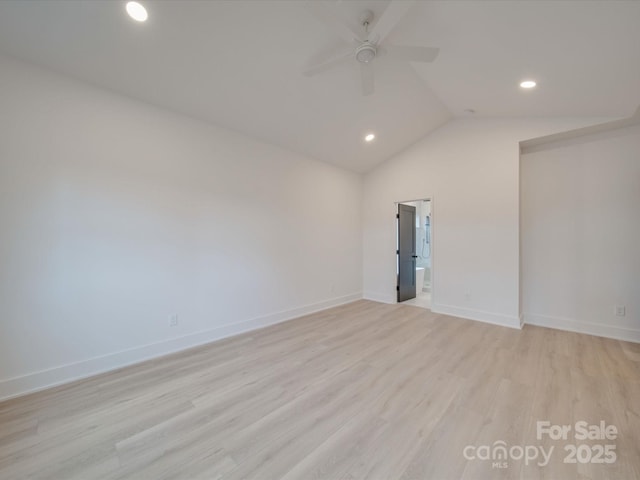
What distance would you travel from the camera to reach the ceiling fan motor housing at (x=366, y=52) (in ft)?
6.99

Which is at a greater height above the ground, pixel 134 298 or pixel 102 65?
pixel 102 65

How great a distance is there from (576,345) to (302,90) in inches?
183

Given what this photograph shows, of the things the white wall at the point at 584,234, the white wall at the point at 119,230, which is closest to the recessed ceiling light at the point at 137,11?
the white wall at the point at 119,230

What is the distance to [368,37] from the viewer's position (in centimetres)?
209

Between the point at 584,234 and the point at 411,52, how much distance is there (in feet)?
12.0

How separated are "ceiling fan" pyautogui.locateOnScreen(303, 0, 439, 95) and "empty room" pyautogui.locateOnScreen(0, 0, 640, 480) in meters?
0.02

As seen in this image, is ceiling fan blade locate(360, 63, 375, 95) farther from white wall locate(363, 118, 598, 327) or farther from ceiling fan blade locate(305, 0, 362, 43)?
white wall locate(363, 118, 598, 327)

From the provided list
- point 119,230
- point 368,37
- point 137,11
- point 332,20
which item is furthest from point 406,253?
point 137,11

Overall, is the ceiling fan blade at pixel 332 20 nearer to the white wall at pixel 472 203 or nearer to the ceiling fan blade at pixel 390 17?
the ceiling fan blade at pixel 390 17

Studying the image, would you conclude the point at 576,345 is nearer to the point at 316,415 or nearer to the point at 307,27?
the point at 316,415

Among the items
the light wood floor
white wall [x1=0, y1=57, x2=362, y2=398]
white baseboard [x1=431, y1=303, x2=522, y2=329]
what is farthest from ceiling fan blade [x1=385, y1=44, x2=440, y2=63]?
white baseboard [x1=431, y1=303, x2=522, y2=329]

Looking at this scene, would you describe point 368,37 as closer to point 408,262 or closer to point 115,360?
point 115,360

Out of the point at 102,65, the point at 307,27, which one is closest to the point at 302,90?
the point at 307,27

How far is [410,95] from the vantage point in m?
3.68
